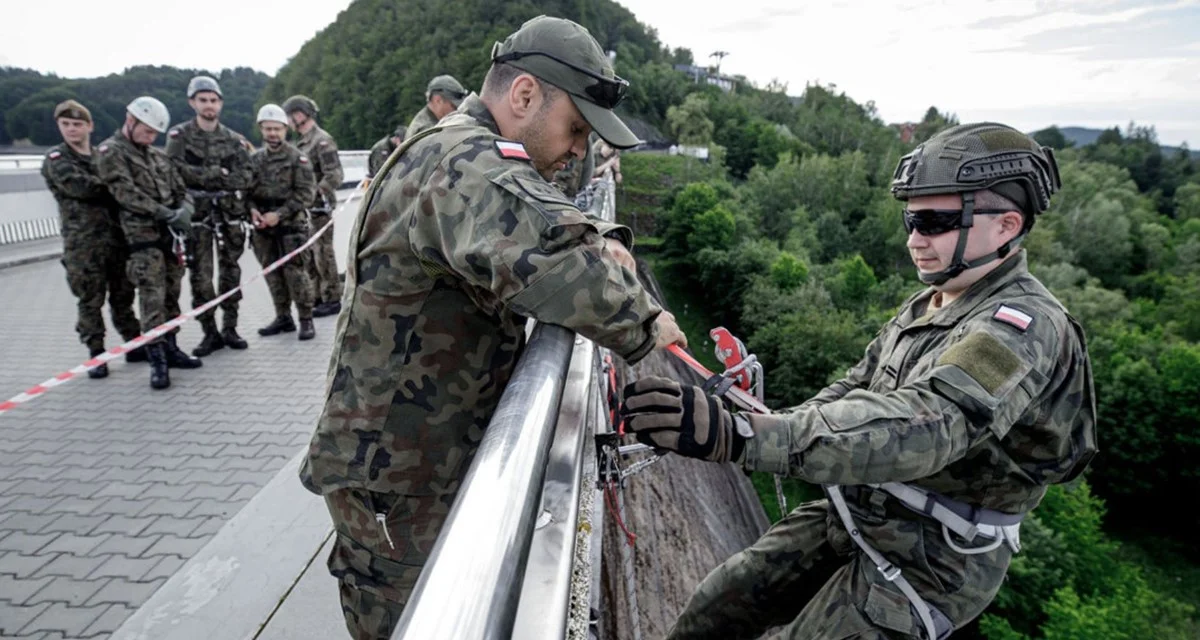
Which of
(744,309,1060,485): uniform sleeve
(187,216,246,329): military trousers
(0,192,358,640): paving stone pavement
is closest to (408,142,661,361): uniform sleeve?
(744,309,1060,485): uniform sleeve

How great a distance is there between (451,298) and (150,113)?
20.9 feet

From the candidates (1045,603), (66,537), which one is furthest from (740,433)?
(1045,603)

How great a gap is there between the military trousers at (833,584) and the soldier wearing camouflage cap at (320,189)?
7.50m

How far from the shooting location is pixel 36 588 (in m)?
3.80

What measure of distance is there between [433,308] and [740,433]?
1009 mm

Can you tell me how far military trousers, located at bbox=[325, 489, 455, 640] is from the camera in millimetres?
2309

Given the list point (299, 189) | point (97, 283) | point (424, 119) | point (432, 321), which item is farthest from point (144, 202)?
point (432, 321)

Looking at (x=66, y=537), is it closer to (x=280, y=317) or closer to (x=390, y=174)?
(x=390, y=174)

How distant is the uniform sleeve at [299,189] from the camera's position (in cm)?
827

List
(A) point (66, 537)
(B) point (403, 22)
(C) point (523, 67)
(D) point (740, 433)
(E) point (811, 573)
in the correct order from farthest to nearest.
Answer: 1. (B) point (403, 22)
2. (A) point (66, 537)
3. (E) point (811, 573)
4. (C) point (523, 67)
5. (D) point (740, 433)

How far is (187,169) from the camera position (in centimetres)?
767

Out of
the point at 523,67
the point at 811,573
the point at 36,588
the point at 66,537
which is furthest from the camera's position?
the point at 66,537

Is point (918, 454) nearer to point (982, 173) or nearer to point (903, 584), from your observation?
point (903, 584)

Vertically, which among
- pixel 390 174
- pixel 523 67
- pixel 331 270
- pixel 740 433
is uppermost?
pixel 523 67
